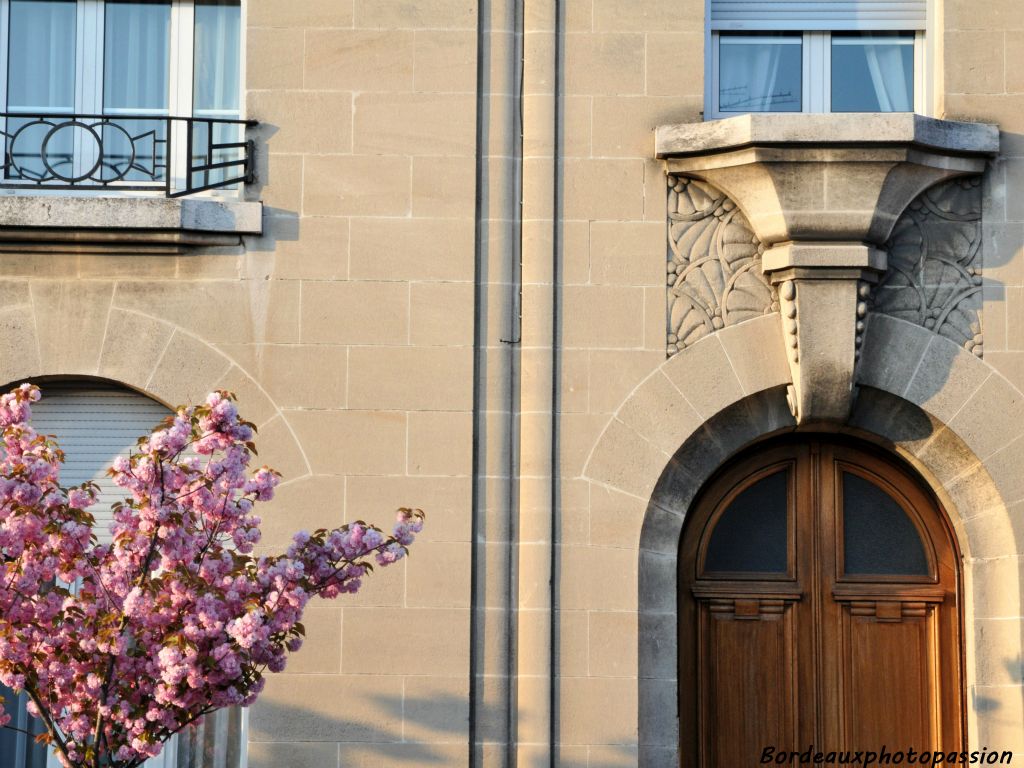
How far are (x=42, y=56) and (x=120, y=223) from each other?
1.55 m

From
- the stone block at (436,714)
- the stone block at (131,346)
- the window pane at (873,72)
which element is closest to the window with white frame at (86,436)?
the stone block at (131,346)

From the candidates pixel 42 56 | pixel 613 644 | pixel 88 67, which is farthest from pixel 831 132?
pixel 42 56

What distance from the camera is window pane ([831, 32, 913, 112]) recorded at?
1236cm

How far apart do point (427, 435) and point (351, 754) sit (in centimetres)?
207

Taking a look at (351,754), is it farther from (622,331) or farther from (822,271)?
(822,271)

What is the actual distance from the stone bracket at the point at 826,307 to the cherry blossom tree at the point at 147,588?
3.34 m

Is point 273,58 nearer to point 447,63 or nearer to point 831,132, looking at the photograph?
point 447,63

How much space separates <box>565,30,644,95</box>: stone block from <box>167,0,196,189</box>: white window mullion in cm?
260

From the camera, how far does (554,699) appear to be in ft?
37.7

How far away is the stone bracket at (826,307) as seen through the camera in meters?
11.5

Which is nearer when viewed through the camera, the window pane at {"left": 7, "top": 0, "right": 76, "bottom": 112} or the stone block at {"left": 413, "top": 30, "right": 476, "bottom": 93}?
the stone block at {"left": 413, "top": 30, "right": 476, "bottom": 93}

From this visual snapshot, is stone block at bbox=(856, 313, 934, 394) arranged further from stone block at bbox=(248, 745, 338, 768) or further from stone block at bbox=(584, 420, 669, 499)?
stone block at bbox=(248, 745, 338, 768)

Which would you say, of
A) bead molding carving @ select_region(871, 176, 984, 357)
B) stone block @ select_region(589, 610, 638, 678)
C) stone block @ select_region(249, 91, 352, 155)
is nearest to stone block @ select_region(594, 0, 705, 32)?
stone block @ select_region(249, 91, 352, 155)

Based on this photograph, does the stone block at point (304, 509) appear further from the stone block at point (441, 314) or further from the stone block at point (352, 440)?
the stone block at point (441, 314)
